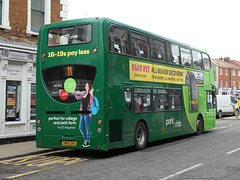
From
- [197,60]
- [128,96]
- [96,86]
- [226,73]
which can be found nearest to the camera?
[96,86]

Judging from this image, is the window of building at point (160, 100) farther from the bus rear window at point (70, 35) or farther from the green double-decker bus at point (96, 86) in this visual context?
the bus rear window at point (70, 35)

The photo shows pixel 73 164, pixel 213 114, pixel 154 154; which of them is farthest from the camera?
pixel 213 114

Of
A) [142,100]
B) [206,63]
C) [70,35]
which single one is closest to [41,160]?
[70,35]

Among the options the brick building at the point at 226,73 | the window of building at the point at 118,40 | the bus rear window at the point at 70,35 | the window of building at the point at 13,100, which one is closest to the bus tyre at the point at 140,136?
the window of building at the point at 118,40

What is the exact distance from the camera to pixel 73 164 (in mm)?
8797

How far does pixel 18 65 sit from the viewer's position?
14.5 m

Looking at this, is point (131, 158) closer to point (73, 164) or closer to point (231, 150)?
point (73, 164)

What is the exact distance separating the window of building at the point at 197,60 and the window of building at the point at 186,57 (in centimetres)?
46

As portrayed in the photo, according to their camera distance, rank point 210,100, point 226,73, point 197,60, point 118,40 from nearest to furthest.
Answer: point 118,40
point 197,60
point 210,100
point 226,73

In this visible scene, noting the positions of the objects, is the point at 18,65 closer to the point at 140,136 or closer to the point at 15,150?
the point at 15,150

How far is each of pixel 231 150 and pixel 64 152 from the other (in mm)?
5409

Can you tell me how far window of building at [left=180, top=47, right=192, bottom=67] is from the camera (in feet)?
47.3

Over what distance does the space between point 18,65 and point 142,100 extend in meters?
6.14

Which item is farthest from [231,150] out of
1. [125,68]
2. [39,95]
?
[39,95]
